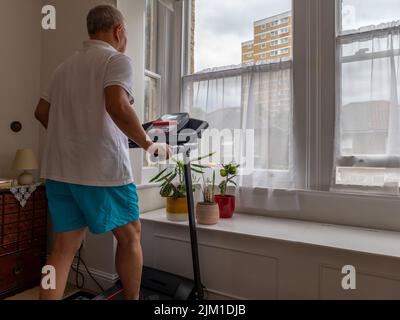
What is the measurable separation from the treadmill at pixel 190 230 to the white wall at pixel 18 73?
4.25 ft

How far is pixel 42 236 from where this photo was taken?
214 centimetres

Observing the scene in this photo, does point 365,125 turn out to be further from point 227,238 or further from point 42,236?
point 42,236

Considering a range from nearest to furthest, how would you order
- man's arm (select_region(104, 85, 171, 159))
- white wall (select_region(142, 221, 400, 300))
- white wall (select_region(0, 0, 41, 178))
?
man's arm (select_region(104, 85, 171, 159)), white wall (select_region(142, 221, 400, 300)), white wall (select_region(0, 0, 41, 178))

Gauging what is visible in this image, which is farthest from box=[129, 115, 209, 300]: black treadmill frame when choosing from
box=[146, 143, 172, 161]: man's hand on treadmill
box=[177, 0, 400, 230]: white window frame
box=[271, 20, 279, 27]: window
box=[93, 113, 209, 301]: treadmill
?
box=[271, 20, 279, 27]: window

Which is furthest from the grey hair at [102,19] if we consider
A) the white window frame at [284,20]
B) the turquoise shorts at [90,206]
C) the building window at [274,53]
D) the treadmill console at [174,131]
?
the white window frame at [284,20]

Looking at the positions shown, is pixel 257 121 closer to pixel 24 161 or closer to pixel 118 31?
pixel 118 31

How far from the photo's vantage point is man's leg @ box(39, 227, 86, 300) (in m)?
1.19

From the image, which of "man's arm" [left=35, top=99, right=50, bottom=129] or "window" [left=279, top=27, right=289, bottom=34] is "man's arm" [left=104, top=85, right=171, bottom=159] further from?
"window" [left=279, top=27, right=289, bottom=34]

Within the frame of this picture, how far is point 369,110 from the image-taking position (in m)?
1.76

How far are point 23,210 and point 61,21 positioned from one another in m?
1.51

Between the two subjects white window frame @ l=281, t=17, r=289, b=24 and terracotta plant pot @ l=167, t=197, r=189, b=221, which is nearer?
terracotta plant pot @ l=167, t=197, r=189, b=221

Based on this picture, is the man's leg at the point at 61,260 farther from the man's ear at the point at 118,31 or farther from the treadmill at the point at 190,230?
the man's ear at the point at 118,31

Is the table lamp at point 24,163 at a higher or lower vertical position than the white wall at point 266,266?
higher

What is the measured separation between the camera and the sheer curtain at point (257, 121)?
200cm
